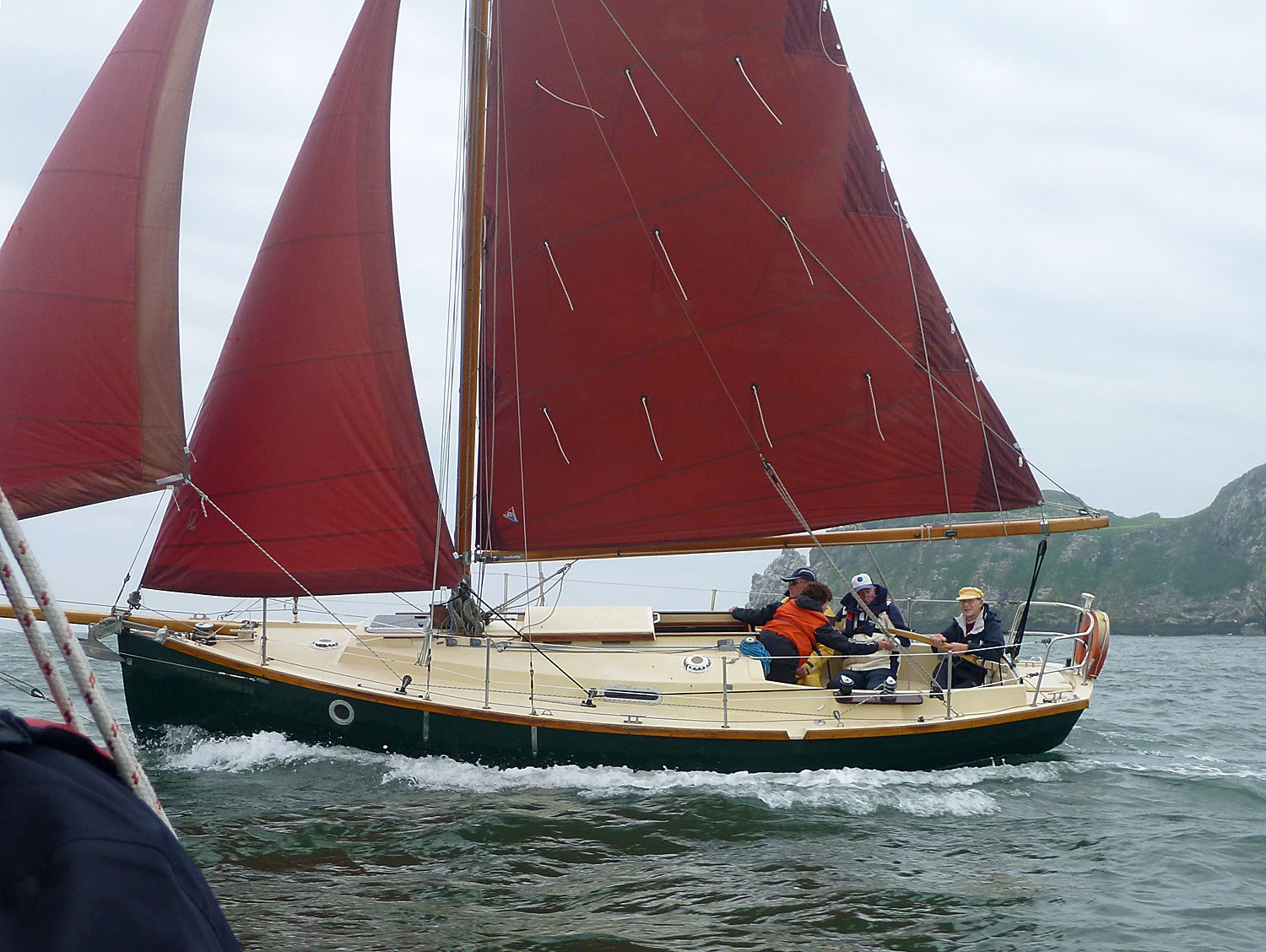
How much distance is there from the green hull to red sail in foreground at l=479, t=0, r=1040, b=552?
10.1 ft

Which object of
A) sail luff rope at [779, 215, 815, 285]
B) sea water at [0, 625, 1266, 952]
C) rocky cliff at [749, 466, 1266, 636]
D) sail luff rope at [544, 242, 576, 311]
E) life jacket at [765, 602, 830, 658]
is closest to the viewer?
sea water at [0, 625, 1266, 952]

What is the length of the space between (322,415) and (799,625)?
6.33m

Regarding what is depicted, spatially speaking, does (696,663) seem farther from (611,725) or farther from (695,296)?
(695,296)

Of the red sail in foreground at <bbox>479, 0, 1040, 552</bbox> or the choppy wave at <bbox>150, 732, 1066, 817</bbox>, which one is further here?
the red sail in foreground at <bbox>479, 0, 1040, 552</bbox>

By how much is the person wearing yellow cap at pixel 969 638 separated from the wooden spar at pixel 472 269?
6.18m

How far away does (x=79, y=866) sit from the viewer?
1.16 metres

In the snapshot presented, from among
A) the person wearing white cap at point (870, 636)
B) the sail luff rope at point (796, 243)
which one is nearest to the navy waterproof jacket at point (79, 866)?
the person wearing white cap at point (870, 636)

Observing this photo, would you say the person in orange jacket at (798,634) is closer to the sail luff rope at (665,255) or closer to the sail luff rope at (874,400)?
the sail luff rope at (874,400)

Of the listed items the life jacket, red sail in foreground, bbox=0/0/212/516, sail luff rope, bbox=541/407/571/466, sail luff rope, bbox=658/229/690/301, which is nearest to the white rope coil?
sail luff rope, bbox=658/229/690/301

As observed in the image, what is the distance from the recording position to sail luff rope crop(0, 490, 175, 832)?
137 centimetres

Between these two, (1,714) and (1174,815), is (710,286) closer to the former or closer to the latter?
(1174,815)

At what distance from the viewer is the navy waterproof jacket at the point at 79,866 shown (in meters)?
1.15

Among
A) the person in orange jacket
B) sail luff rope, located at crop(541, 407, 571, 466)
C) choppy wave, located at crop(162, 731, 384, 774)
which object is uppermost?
sail luff rope, located at crop(541, 407, 571, 466)

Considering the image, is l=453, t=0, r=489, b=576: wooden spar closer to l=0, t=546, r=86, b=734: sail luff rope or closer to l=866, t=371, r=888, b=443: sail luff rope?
l=866, t=371, r=888, b=443: sail luff rope
